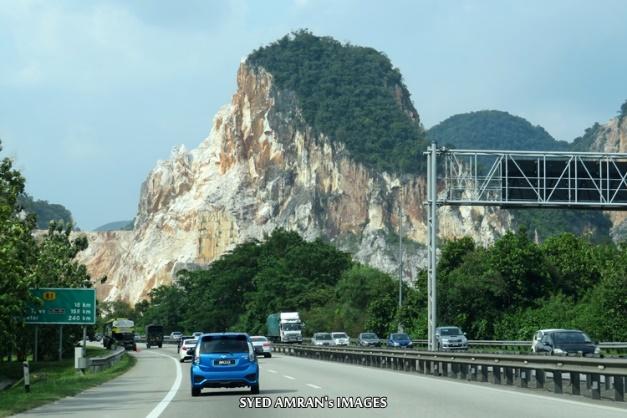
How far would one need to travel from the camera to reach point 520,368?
2689 centimetres

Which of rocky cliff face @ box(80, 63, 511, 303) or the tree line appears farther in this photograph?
rocky cliff face @ box(80, 63, 511, 303)

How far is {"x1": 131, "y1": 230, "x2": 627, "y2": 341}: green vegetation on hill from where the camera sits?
68.7m

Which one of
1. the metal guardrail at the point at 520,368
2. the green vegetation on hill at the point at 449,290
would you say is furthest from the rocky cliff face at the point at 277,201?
the metal guardrail at the point at 520,368

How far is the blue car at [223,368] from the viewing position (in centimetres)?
2441

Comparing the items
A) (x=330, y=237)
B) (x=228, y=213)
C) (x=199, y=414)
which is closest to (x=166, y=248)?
(x=228, y=213)

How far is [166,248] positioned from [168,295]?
116 ft

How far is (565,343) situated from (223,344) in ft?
71.8

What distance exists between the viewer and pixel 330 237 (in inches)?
7461

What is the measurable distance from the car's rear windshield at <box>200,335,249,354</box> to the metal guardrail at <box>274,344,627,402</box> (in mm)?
7288

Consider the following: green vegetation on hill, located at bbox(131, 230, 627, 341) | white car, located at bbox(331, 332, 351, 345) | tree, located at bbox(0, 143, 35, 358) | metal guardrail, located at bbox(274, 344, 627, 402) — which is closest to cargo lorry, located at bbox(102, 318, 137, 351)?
green vegetation on hill, located at bbox(131, 230, 627, 341)

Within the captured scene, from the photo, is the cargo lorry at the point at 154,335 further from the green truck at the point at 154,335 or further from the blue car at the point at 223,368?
the blue car at the point at 223,368

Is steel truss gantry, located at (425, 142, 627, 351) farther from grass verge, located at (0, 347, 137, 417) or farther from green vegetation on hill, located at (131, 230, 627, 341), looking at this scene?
grass verge, located at (0, 347, 137, 417)

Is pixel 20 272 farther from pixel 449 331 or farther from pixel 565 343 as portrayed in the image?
pixel 449 331

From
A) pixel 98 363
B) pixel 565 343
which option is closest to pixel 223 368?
pixel 98 363
